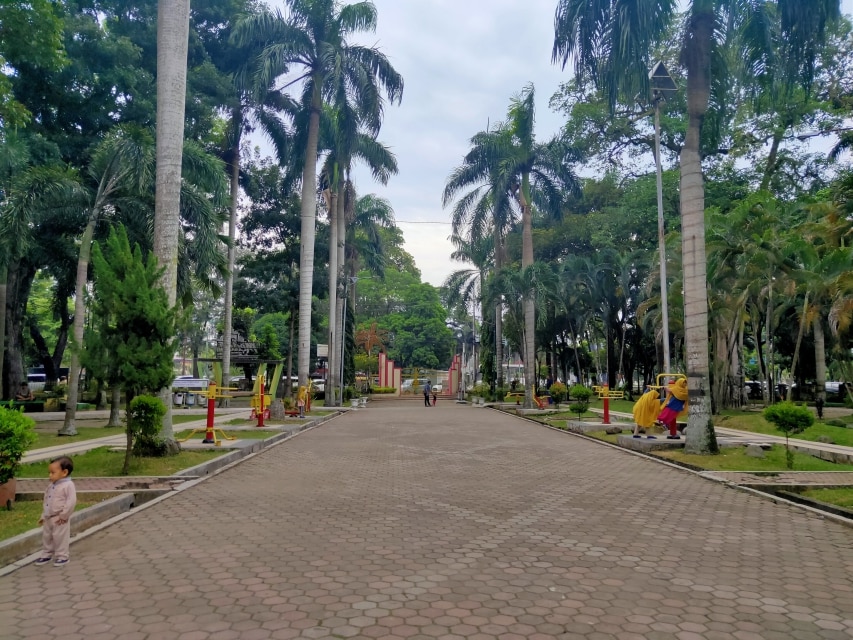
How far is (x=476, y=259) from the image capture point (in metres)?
42.6

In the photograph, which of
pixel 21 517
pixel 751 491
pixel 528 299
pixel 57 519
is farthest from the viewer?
pixel 528 299

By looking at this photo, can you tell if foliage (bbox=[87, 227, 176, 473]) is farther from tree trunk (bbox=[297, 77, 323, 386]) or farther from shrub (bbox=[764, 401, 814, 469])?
tree trunk (bbox=[297, 77, 323, 386])

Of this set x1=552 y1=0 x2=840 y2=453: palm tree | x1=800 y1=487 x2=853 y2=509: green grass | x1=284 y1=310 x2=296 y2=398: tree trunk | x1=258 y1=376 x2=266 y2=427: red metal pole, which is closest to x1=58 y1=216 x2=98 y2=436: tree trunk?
x1=258 y1=376 x2=266 y2=427: red metal pole

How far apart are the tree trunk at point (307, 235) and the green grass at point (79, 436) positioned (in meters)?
7.78

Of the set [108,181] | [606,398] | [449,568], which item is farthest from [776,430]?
[108,181]

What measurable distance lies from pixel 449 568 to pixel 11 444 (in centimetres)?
525

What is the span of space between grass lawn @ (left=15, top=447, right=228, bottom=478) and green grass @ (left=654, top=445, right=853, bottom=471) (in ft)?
29.2

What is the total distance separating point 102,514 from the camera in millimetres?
7441

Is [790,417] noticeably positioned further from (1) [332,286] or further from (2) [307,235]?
(1) [332,286]

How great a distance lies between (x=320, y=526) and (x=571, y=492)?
3.76 metres

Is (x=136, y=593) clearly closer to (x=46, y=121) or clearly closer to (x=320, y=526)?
(x=320, y=526)

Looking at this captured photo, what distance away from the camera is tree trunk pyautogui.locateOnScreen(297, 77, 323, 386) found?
81.9ft

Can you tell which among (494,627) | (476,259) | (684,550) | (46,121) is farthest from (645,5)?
(476,259)

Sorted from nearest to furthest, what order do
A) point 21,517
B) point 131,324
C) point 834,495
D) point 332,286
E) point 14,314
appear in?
point 21,517
point 834,495
point 131,324
point 14,314
point 332,286
